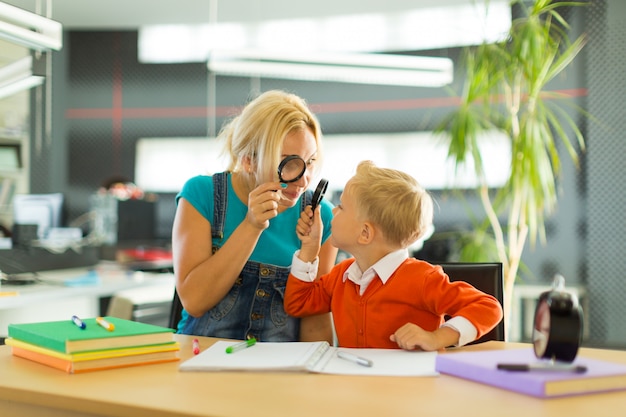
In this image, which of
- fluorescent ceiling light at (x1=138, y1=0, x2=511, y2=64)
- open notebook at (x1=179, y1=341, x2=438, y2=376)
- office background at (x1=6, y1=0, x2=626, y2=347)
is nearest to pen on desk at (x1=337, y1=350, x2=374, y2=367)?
open notebook at (x1=179, y1=341, x2=438, y2=376)

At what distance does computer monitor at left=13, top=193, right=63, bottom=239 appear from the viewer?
15.9ft

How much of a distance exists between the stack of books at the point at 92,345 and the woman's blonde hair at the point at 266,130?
616 mm

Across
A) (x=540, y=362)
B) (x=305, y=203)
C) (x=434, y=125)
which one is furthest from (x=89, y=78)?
(x=540, y=362)

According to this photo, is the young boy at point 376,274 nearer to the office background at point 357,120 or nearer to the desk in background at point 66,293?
the desk in background at point 66,293

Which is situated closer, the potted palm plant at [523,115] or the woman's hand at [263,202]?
the woman's hand at [263,202]

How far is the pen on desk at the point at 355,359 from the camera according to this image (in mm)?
1283

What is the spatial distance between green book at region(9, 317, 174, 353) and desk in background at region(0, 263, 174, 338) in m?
1.55

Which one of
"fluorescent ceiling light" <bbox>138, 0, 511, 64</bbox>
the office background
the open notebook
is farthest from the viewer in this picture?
"fluorescent ceiling light" <bbox>138, 0, 511, 64</bbox>

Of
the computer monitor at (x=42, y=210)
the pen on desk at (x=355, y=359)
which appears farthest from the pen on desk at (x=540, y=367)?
the computer monitor at (x=42, y=210)

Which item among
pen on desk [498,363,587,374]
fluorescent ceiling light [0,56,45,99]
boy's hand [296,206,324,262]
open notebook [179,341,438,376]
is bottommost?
open notebook [179,341,438,376]

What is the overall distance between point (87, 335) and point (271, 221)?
0.78 metres

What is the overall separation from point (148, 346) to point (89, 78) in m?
6.88

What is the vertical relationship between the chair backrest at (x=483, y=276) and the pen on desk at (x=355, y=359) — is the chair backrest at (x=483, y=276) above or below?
above

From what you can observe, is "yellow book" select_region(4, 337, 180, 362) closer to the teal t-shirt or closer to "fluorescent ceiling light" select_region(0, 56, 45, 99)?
the teal t-shirt
